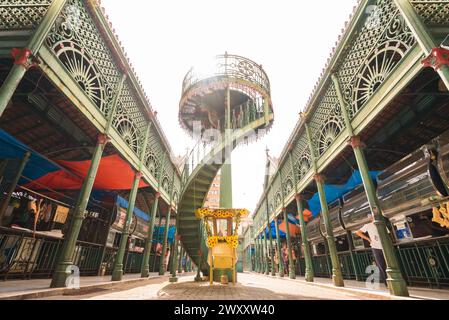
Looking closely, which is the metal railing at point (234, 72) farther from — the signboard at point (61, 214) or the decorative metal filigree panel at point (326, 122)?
the signboard at point (61, 214)

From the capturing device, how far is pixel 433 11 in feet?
16.1

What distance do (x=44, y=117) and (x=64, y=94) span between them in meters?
2.19

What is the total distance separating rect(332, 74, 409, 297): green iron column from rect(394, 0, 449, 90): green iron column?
273 cm

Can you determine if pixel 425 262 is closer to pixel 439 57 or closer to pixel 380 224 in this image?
pixel 380 224

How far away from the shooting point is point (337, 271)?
784 centimetres

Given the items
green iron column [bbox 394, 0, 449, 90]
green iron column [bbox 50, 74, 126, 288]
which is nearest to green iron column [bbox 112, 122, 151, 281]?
green iron column [bbox 50, 74, 126, 288]

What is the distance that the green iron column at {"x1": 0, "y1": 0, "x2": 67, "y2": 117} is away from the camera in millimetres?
4422

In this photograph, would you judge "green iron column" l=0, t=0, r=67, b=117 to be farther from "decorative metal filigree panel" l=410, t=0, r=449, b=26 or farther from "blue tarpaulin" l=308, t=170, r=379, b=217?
"blue tarpaulin" l=308, t=170, r=379, b=217

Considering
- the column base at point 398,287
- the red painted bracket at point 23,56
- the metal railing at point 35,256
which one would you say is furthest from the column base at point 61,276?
the column base at point 398,287

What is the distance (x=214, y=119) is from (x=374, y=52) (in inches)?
331

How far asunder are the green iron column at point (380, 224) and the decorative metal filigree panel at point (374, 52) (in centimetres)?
37

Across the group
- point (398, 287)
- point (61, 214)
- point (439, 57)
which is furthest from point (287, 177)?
point (61, 214)

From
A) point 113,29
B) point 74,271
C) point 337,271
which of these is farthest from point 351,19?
point 74,271
